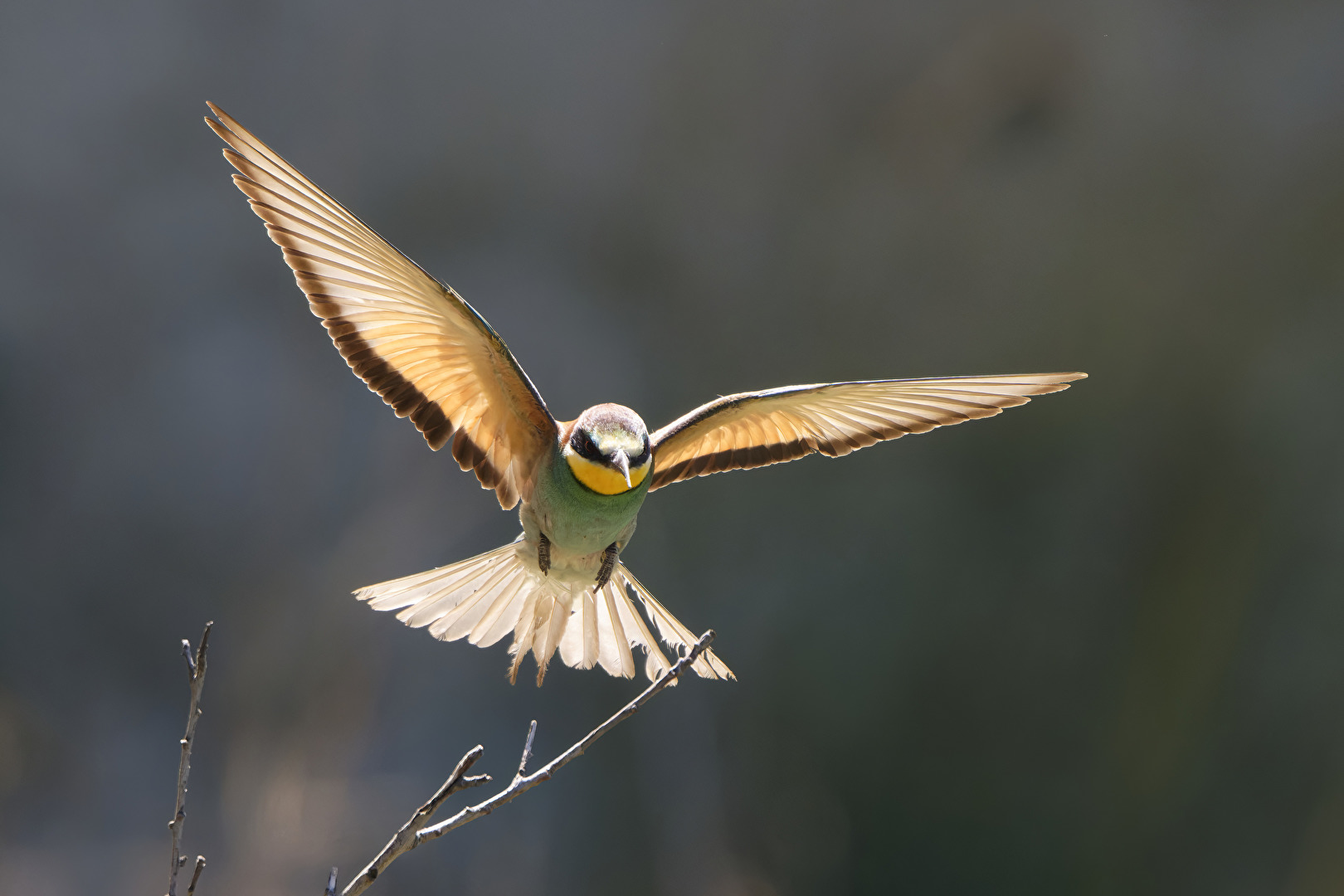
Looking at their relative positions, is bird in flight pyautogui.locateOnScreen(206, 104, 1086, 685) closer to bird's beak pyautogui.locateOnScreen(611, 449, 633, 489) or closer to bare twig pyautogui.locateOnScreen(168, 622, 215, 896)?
bird's beak pyautogui.locateOnScreen(611, 449, 633, 489)

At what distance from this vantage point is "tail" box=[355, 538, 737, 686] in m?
1.20

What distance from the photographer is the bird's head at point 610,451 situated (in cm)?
98

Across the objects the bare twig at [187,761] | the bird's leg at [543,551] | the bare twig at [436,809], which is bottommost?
the bare twig at [436,809]

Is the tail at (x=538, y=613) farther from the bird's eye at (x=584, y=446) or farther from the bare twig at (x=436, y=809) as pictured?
the bare twig at (x=436, y=809)

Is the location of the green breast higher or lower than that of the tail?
higher

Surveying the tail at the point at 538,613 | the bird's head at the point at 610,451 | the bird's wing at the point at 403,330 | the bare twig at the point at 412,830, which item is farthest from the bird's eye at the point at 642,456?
the bare twig at the point at 412,830

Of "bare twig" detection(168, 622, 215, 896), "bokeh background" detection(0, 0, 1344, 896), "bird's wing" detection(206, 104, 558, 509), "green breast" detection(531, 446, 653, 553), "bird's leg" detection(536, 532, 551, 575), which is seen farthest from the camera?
"bokeh background" detection(0, 0, 1344, 896)

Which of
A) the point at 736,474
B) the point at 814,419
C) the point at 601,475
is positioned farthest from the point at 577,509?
the point at 736,474

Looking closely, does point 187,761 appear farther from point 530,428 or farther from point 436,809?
point 530,428

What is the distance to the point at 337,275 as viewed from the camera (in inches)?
38.1

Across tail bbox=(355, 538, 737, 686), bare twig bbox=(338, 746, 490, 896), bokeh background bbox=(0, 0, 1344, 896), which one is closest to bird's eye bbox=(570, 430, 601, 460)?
tail bbox=(355, 538, 737, 686)

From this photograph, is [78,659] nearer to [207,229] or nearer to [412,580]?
[207,229]

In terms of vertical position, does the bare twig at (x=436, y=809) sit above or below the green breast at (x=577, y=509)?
below

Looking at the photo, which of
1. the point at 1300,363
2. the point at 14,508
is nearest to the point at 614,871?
the point at 14,508
